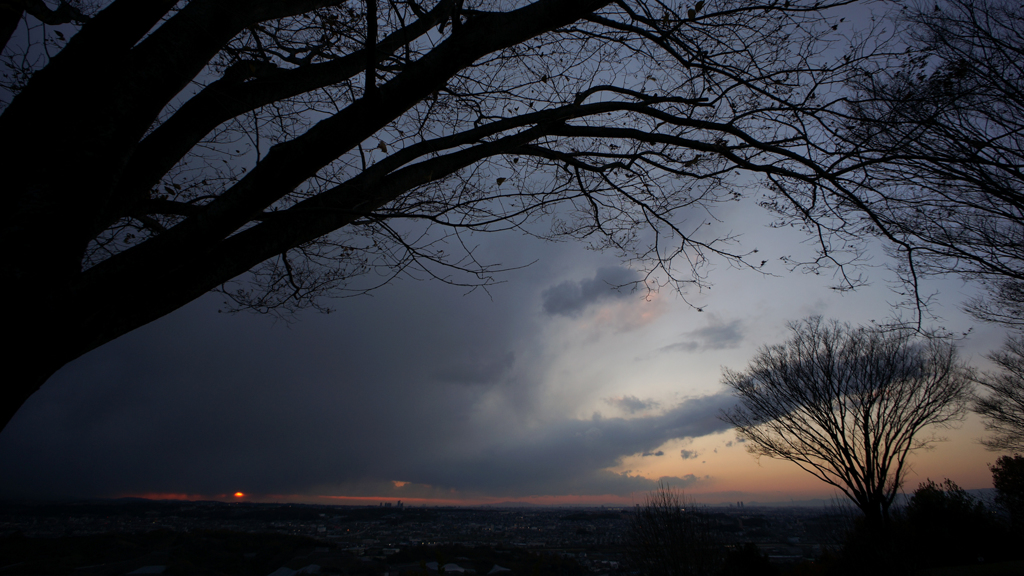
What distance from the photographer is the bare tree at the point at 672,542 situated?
9867mm

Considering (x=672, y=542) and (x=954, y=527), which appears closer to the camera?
(x=672, y=542)

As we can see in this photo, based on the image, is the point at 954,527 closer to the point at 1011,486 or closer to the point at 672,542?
the point at 1011,486

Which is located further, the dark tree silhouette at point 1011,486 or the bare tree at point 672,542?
the dark tree silhouette at point 1011,486

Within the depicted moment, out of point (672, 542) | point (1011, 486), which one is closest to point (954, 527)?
point (1011, 486)

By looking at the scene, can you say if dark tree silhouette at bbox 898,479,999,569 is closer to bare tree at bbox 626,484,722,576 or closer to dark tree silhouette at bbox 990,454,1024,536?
dark tree silhouette at bbox 990,454,1024,536

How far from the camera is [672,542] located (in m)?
10.1

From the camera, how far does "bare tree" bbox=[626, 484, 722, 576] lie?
987cm

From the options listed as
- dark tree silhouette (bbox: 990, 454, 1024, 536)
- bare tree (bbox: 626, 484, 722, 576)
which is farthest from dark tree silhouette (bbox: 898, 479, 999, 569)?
bare tree (bbox: 626, 484, 722, 576)

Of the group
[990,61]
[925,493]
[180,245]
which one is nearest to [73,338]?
[180,245]

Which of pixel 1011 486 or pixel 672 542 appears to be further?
pixel 1011 486

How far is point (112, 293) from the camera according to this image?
6.85 ft

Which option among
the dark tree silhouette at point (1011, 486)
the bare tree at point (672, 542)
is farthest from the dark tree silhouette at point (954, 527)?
the bare tree at point (672, 542)

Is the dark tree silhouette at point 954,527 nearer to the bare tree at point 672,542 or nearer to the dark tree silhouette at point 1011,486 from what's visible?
the dark tree silhouette at point 1011,486

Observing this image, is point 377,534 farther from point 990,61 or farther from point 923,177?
point 990,61
